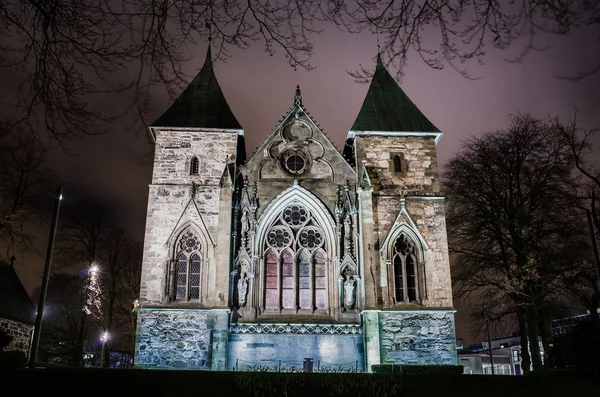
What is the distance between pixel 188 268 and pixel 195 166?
434cm

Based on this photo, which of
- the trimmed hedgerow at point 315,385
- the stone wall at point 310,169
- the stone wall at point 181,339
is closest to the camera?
the trimmed hedgerow at point 315,385

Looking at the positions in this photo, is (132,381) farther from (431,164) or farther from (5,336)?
(431,164)

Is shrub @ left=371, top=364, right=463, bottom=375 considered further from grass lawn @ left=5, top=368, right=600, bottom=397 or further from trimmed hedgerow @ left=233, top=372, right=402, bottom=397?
trimmed hedgerow @ left=233, top=372, right=402, bottom=397

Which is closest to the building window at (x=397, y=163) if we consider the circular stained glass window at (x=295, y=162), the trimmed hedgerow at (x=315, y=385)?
the circular stained glass window at (x=295, y=162)

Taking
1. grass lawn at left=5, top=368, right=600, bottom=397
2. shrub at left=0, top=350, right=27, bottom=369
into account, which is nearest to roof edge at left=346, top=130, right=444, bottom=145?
grass lawn at left=5, top=368, right=600, bottom=397

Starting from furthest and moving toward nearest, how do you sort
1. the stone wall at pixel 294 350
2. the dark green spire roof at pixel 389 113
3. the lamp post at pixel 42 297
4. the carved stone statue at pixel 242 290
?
the dark green spire roof at pixel 389 113, the carved stone statue at pixel 242 290, the stone wall at pixel 294 350, the lamp post at pixel 42 297

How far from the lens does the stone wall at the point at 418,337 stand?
20891mm

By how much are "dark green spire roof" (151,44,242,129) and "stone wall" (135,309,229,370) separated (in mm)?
7993

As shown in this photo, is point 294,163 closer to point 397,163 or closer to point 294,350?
point 397,163

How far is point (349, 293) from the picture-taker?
71.5 feet

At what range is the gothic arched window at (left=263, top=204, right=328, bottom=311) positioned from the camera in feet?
72.6

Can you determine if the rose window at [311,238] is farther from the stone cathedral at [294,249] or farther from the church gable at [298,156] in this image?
the church gable at [298,156]

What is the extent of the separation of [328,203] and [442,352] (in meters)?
7.18

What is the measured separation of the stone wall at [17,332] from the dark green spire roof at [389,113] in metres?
16.5
